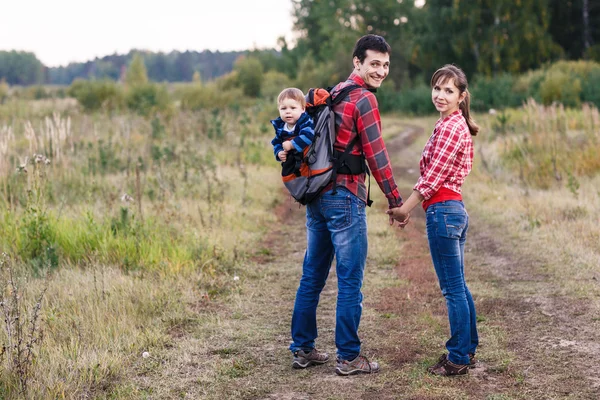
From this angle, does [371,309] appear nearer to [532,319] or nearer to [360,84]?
[532,319]

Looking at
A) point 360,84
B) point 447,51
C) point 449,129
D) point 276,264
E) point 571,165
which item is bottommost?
point 276,264

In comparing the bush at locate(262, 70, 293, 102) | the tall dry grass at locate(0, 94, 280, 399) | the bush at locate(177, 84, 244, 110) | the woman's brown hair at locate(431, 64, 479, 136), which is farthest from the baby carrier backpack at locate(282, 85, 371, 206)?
the bush at locate(262, 70, 293, 102)

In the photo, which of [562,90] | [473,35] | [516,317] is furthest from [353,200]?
[473,35]

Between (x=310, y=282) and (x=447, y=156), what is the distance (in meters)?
1.24

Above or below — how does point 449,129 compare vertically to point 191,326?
above

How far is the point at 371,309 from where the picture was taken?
581 centimetres

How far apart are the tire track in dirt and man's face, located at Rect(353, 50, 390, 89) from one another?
6.36 feet

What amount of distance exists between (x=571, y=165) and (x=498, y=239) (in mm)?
4159

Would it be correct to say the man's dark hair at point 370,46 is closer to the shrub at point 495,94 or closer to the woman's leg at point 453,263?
the woman's leg at point 453,263

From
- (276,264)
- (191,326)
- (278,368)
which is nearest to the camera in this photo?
(278,368)

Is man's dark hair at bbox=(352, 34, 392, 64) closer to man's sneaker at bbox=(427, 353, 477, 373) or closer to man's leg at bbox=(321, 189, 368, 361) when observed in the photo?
man's leg at bbox=(321, 189, 368, 361)

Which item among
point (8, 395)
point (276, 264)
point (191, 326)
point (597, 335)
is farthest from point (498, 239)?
point (8, 395)

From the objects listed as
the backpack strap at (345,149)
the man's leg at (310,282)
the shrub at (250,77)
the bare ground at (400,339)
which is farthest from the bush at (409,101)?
the backpack strap at (345,149)

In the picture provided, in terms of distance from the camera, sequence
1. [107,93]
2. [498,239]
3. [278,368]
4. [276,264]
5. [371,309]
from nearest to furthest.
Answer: [278,368] → [371,309] → [276,264] → [498,239] → [107,93]
